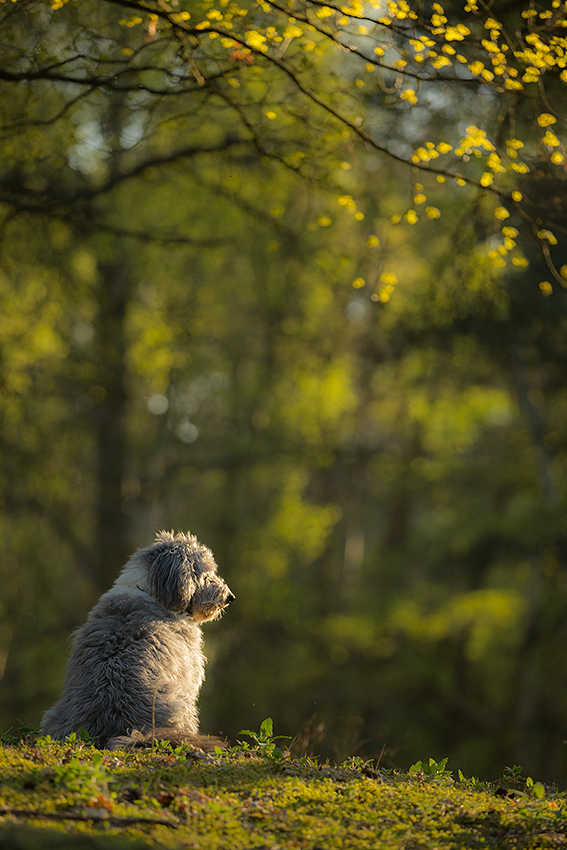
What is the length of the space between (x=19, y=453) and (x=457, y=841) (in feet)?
43.6

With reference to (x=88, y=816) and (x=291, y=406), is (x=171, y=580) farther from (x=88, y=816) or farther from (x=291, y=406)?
(x=291, y=406)

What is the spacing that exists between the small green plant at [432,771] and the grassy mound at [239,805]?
16 cm

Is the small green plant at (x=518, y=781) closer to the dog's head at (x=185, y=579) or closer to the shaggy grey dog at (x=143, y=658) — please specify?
the shaggy grey dog at (x=143, y=658)

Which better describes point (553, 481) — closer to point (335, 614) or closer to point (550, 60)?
point (335, 614)

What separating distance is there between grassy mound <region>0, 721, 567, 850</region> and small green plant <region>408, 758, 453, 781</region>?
0.16 m

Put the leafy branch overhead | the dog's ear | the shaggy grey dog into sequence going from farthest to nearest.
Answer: the leafy branch overhead < the dog's ear < the shaggy grey dog

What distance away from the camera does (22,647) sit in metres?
17.2

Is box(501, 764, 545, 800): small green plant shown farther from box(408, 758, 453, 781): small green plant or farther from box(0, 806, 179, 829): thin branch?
box(0, 806, 179, 829): thin branch

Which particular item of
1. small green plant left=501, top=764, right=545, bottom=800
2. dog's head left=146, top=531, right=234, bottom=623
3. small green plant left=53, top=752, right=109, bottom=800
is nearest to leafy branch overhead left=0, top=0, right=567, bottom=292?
dog's head left=146, top=531, right=234, bottom=623

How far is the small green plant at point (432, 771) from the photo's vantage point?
5.76m

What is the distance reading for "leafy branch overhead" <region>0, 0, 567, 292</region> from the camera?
6520 millimetres

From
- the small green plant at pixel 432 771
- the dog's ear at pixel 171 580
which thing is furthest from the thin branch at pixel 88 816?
the small green plant at pixel 432 771

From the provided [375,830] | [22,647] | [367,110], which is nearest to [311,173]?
[367,110]

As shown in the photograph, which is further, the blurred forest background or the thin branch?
the blurred forest background
